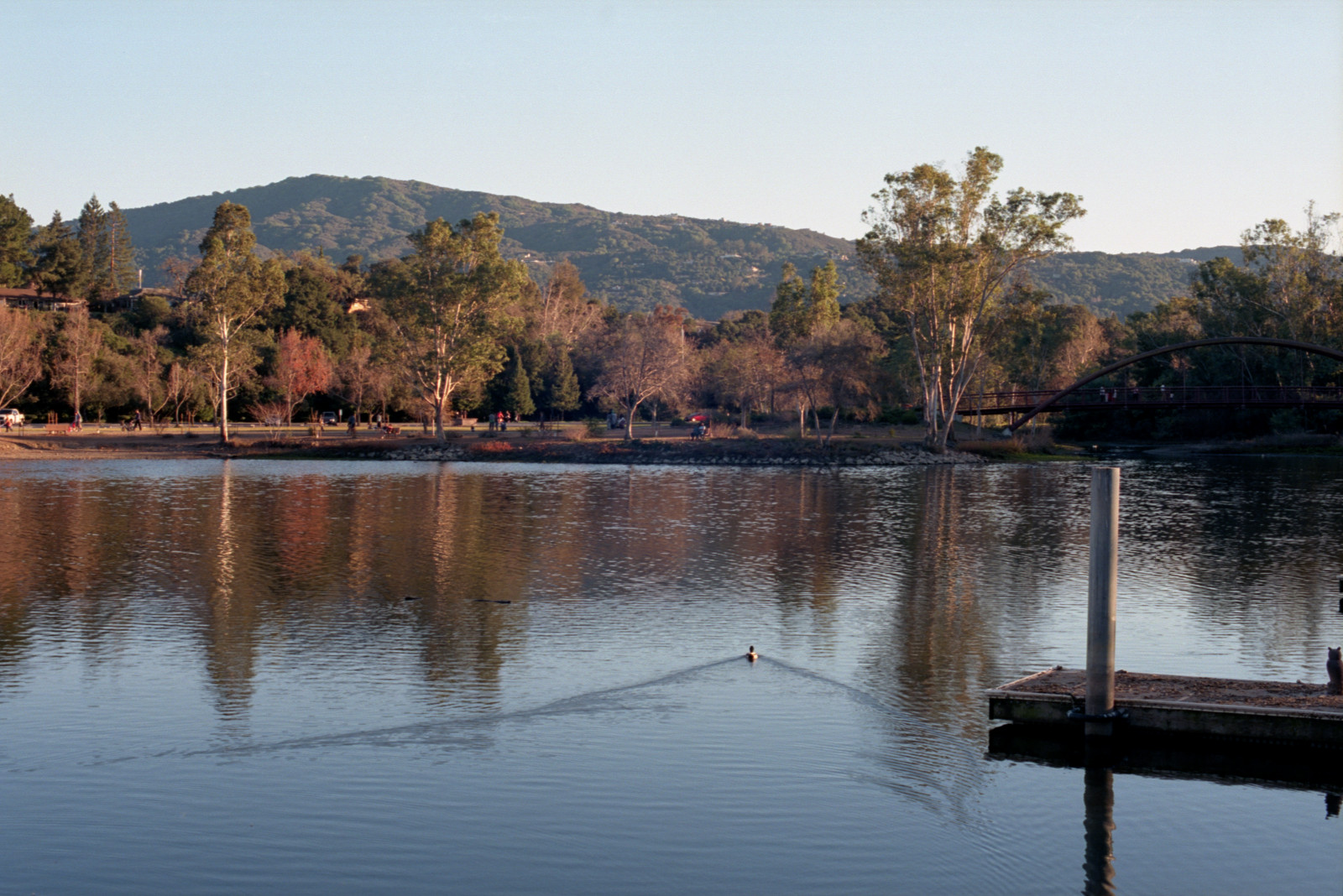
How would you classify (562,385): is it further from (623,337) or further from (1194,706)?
(1194,706)

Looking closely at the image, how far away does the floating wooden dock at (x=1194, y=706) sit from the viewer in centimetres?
1453

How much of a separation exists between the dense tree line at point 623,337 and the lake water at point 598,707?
43333 mm

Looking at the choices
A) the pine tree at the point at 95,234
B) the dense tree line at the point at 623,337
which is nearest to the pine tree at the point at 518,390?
the dense tree line at the point at 623,337

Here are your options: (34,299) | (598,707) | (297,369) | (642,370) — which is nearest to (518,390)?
(297,369)

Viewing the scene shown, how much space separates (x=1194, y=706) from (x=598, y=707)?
8064mm

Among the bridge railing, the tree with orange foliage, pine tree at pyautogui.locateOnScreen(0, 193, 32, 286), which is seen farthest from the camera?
pine tree at pyautogui.locateOnScreen(0, 193, 32, 286)

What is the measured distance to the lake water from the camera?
12.0 metres

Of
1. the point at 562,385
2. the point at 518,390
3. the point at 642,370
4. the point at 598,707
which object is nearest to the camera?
the point at 598,707

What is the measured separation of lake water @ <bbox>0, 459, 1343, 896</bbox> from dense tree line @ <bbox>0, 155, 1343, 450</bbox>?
4333 cm

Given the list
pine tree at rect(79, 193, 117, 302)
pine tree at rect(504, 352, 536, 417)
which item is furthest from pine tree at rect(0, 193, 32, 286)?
pine tree at rect(504, 352, 536, 417)

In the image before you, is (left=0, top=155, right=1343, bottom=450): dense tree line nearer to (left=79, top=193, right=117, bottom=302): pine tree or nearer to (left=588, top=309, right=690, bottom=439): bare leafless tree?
(left=588, top=309, right=690, bottom=439): bare leafless tree

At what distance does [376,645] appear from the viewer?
20.5 m

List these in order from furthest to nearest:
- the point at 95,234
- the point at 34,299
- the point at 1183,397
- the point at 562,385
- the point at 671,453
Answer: the point at 95,234 < the point at 34,299 < the point at 562,385 < the point at 1183,397 < the point at 671,453

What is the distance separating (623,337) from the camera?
4060 inches
